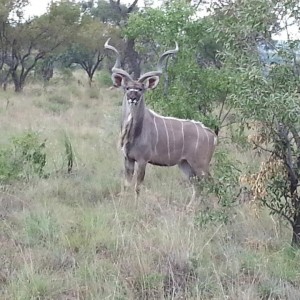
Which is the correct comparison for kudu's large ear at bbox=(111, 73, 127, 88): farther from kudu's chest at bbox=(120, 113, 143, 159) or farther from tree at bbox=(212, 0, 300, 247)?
tree at bbox=(212, 0, 300, 247)

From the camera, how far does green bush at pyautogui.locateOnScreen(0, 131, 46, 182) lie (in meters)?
6.78

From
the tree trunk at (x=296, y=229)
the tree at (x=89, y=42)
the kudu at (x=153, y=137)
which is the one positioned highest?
the tree at (x=89, y=42)

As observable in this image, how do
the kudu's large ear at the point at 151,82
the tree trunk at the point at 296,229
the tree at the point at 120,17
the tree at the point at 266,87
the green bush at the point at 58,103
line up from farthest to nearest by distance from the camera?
the tree at the point at 120,17
the green bush at the point at 58,103
the kudu's large ear at the point at 151,82
the tree trunk at the point at 296,229
the tree at the point at 266,87

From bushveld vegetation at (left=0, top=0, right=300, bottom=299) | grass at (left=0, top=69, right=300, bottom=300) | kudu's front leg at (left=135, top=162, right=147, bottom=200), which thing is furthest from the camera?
kudu's front leg at (left=135, top=162, right=147, bottom=200)

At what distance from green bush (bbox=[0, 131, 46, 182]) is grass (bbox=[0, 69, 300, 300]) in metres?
0.17

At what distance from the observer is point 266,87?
175 inches

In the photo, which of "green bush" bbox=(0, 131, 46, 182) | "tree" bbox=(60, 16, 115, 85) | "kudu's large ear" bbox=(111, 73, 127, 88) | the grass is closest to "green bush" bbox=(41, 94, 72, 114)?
"tree" bbox=(60, 16, 115, 85)

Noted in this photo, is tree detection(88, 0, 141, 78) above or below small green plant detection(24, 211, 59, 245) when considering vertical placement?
above

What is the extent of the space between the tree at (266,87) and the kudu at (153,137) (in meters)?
2.04

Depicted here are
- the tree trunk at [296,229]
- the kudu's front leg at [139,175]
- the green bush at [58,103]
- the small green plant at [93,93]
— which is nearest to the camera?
the tree trunk at [296,229]

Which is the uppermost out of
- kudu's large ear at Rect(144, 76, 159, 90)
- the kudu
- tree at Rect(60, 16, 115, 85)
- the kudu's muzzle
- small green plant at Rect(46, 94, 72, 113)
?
tree at Rect(60, 16, 115, 85)

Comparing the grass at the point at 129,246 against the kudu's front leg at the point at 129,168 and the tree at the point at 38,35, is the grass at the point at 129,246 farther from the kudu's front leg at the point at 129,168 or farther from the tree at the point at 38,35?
the tree at the point at 38,35

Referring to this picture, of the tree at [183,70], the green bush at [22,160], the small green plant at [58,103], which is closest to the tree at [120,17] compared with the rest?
the small green plant at [58,103]

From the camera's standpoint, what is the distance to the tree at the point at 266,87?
4414mm
